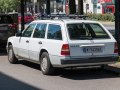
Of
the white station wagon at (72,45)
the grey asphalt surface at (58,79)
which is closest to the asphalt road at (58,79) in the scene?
the grey asphalt surface at (58,79)

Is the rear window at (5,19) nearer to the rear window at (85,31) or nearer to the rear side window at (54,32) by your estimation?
the rear side window at (54,32)

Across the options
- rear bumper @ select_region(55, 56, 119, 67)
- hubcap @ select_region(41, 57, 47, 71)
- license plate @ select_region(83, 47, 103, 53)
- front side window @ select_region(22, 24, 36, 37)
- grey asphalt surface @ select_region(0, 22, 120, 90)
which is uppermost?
front side window @ select_region(22, 24, 36, 37)

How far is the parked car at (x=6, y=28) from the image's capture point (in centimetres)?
1862

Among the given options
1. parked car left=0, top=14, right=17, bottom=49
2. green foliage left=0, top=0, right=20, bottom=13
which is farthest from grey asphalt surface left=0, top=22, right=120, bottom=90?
green foliage left=0, top=0, right=20, bottom=13

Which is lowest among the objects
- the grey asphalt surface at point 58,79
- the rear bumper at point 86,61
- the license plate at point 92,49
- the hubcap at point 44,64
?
the grey asphalt surface at point 58,79

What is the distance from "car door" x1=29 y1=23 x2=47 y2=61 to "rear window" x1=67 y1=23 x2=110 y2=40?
1007 mm

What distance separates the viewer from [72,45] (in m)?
10.8

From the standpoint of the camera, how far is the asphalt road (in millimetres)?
9788

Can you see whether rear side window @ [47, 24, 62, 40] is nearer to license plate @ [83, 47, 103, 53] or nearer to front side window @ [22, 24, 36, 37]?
license plate @ [83, 47, 103, 53]

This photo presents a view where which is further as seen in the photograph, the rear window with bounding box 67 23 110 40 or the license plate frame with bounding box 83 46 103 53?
the rear window with bounding box 67 23 110 40

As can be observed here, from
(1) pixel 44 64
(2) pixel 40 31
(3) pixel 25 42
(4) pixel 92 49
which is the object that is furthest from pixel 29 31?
(4) pixel 92 49

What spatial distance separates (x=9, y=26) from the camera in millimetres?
18828

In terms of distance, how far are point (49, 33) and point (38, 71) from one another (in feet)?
4.63

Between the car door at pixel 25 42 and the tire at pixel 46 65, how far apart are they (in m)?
1.20
